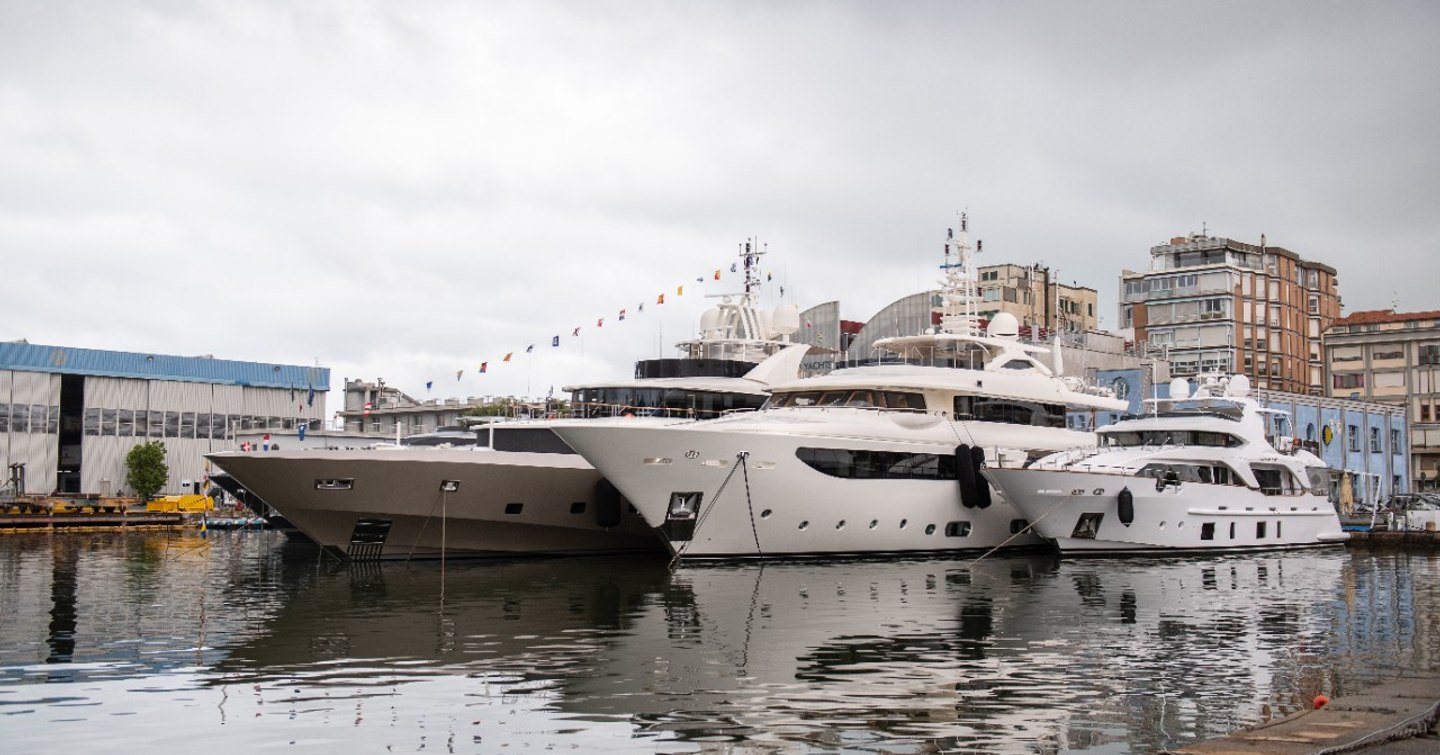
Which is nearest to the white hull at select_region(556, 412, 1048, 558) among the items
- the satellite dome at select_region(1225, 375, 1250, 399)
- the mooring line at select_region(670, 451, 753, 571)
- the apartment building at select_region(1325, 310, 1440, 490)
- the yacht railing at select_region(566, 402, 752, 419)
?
the mooring line at select_region(670, 451, 753, 571)

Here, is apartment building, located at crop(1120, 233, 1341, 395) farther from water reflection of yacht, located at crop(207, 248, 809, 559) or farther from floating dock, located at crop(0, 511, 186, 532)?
floating dock, located at crop(0, 511, 186, 532)

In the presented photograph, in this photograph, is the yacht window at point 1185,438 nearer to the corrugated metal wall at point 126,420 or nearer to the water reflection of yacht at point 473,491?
the water reflection of yacht at point 473,491

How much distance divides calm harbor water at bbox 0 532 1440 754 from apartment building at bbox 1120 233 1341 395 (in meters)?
55.3

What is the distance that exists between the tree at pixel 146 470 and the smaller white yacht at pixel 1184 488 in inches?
1919

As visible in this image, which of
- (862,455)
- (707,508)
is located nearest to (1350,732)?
(707,508)

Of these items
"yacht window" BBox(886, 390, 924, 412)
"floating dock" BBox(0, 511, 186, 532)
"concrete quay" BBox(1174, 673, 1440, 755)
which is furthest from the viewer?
"floating dock" BBox(0, 511, 186, 532)

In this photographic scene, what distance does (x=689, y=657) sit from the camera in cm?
1706

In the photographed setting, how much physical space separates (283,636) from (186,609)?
471cm

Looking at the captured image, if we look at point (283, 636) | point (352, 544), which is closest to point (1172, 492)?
point (352, 544)

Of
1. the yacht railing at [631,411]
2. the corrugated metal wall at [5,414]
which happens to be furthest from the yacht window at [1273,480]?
the corrugated metal wall at [5,414]

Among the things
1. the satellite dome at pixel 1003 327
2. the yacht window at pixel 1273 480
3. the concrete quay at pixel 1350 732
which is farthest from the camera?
the satellite dome at pixel 1003 327

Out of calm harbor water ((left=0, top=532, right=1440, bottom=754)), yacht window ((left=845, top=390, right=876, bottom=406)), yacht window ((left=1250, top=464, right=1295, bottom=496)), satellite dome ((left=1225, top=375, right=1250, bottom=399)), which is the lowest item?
calm harbor water ((left=0, top=532, right=1440, bottom=754))

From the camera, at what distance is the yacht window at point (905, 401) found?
35.3 metres

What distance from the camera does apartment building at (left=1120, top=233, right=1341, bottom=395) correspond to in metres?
83.3
